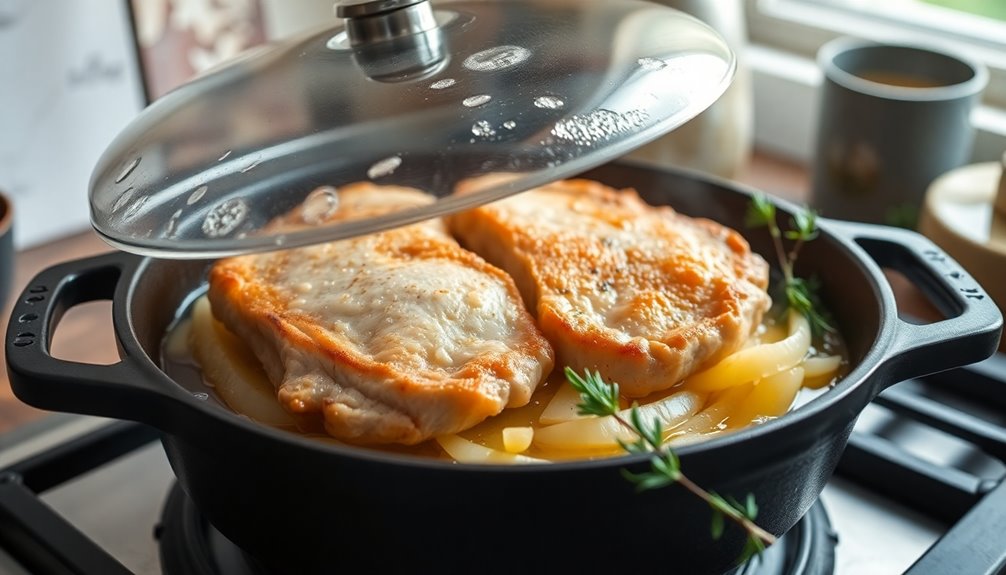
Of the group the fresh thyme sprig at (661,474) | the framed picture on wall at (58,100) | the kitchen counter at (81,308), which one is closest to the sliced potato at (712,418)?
the fresh thyme sprig at (661,474)

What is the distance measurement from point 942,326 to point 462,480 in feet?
1.44

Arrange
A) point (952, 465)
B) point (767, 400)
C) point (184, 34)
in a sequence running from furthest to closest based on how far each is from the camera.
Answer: point (184, 34)
point (952, 465)
point (767, 400)

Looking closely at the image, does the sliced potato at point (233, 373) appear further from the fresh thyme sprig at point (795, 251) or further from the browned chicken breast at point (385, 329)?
the fresh thyme sprig at point (795, 251)

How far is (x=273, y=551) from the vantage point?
0.87m

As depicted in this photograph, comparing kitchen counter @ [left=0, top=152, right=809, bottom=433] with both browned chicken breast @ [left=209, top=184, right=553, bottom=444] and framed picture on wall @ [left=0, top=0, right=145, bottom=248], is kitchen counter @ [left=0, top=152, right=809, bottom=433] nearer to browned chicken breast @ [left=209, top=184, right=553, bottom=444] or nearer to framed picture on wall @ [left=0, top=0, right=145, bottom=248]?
framed picture on wall @ [left=0, top=0, right=145, bottom=248]

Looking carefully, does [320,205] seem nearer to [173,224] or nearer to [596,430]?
[173,224]

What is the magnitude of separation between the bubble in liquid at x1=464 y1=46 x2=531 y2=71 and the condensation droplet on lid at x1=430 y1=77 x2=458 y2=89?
23 millimetres

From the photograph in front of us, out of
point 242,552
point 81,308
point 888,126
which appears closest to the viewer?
point 242,552

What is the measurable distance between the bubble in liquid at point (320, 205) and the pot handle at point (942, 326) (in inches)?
18.3

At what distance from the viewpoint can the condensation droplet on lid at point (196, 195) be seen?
0.86m

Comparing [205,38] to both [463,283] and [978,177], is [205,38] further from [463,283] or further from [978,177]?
[978,177]

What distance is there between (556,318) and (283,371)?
9.4 inches

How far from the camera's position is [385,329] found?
0.90 metres

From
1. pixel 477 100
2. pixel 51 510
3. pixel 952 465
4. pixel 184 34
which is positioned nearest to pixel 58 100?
pixel 184 34
